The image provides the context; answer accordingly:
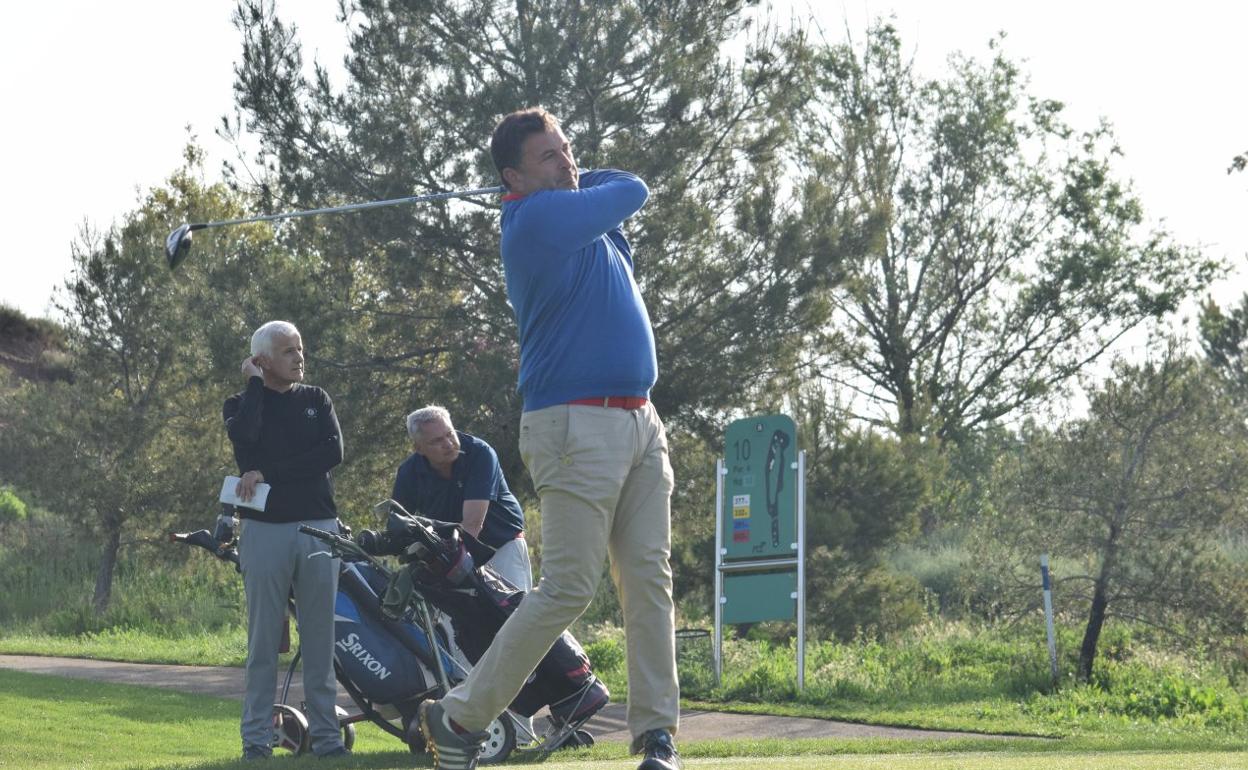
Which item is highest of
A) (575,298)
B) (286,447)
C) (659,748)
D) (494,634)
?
(575,298)

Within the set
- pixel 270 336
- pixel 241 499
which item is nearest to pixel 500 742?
pixel 241 499

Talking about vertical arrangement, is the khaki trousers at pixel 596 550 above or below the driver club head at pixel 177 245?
below

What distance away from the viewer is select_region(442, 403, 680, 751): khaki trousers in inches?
196

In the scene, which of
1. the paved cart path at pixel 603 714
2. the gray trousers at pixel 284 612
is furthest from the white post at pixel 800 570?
the gray trousers at pixel 284 612

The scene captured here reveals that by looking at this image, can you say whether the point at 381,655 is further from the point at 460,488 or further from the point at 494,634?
the point at 460,488

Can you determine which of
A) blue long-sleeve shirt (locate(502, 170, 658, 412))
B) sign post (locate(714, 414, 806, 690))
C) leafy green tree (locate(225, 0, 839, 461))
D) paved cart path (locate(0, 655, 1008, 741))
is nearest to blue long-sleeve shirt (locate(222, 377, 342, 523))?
blue long-sleeve shirt (locate(502, 170, 658, 412))

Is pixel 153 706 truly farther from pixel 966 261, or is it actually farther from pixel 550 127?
pixel 966 261

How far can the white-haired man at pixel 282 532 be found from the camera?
8086 mm

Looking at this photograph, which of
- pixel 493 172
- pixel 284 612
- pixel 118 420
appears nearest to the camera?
pixel 284 612

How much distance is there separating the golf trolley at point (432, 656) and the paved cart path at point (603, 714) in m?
2.90

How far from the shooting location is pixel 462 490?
28.8ft

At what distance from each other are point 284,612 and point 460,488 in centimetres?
116

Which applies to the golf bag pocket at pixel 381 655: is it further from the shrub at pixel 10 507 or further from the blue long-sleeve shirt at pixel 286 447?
the shrub at pixel 10 507

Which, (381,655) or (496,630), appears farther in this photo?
(381,655)
